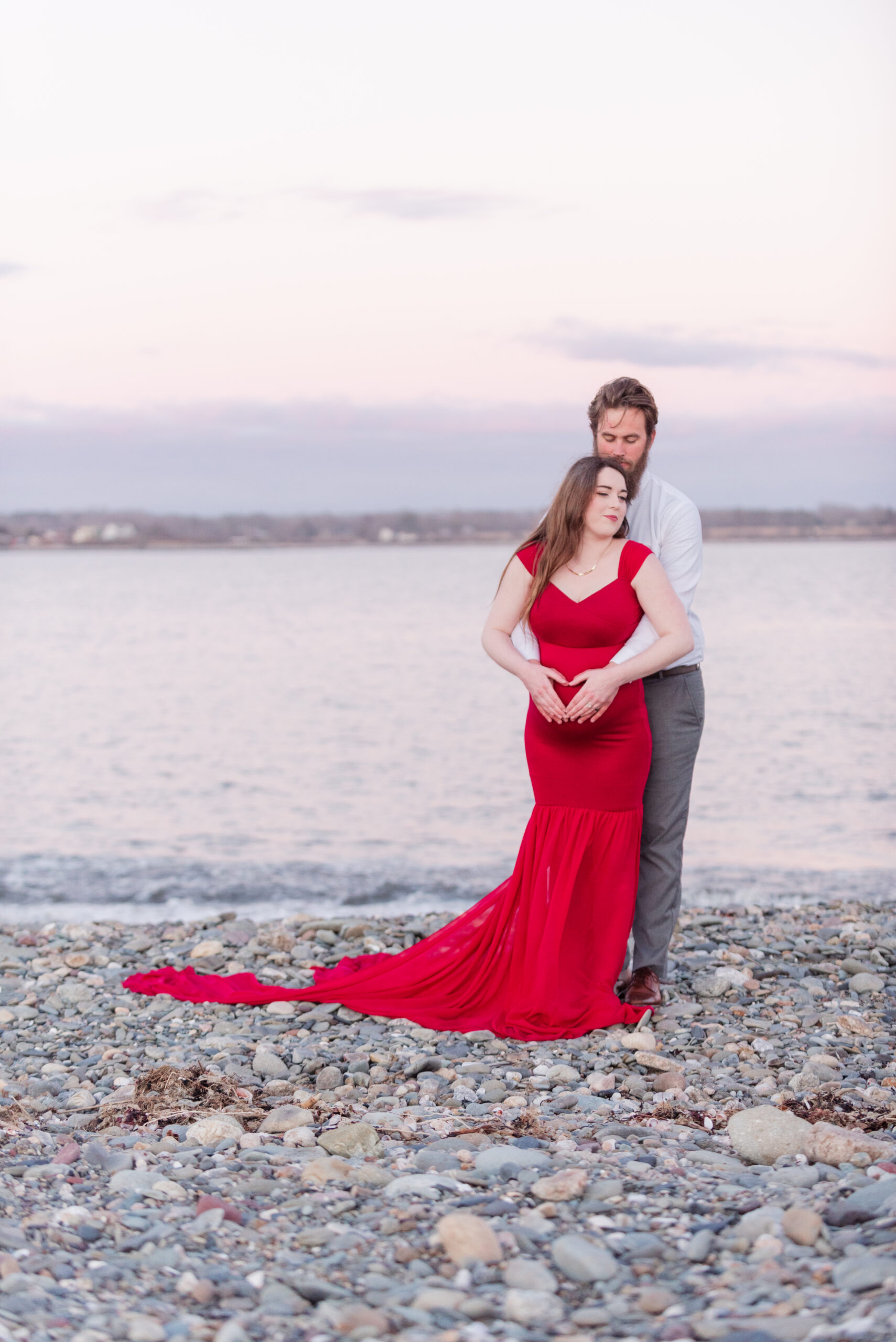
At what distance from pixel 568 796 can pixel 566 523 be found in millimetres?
1232

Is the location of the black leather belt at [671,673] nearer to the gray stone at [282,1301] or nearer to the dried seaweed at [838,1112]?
the dried seaweed at [838,1112]

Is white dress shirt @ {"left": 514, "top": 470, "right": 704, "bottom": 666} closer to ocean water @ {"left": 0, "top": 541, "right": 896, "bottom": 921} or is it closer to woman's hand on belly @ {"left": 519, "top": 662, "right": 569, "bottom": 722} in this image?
woman's hand on belly @ {"left": 519, "top": 662, "right": 569, "bottom": 722}

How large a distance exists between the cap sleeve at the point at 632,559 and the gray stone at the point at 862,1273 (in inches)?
115

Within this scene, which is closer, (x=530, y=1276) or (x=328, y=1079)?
(x=530, y=1276)

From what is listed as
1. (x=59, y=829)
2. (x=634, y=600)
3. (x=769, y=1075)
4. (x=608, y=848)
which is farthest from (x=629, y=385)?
(x=59, y=829)

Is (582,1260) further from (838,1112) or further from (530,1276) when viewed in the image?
(838,1112)

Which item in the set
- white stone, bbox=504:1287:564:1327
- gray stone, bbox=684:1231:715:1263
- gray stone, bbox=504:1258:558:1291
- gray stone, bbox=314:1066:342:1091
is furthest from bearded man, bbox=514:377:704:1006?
white stone, bbox=504:1287:564:1327

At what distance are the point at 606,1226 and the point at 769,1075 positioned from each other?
1875 millimetres

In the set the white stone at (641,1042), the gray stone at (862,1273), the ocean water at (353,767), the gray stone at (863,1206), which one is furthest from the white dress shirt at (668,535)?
the ocean water at (353,767)

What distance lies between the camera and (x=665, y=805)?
5.50 meters

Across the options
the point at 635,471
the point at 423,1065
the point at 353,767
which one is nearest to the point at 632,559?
the point at 635,471

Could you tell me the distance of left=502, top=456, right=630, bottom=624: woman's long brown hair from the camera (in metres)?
5.01

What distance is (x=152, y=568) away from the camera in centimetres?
10725

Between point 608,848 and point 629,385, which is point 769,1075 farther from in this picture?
point 629,385
